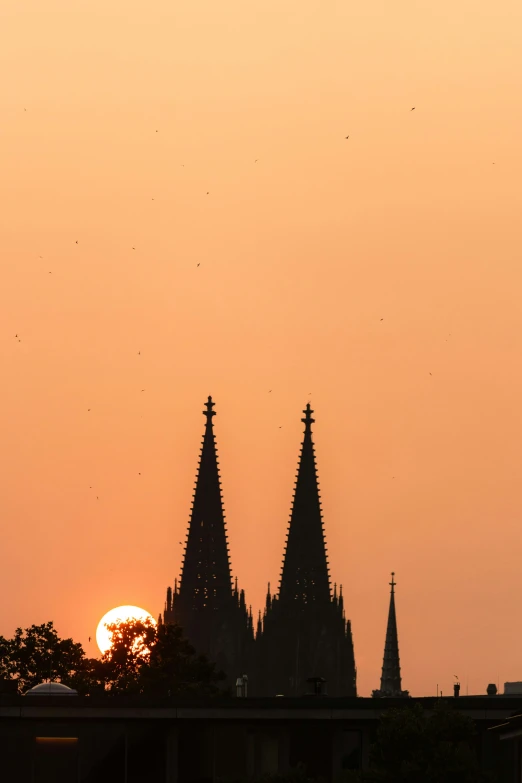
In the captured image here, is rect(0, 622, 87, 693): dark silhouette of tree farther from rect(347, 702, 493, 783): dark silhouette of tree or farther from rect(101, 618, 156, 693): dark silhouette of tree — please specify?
rect(347, 702, 493, 783): dark silhouette of tree

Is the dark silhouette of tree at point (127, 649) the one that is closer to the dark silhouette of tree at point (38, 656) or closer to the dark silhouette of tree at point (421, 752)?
the dark silhouette of tree at point (38, 656)

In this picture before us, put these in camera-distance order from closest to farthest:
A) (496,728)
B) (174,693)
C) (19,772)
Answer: (496,728) < (19,772) < (174,693)

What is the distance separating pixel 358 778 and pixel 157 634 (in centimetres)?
8645

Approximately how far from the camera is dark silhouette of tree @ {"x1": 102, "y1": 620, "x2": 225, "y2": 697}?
139 m

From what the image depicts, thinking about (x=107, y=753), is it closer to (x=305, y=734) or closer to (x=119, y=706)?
(x=119, y=706)

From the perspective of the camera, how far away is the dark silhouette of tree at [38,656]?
136 m

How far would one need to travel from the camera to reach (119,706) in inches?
2586

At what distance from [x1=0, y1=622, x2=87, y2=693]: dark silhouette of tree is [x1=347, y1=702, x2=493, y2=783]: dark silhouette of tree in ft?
248

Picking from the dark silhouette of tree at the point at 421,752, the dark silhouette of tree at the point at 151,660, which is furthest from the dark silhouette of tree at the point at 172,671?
the dark silhouette of tree at the point at 421,752

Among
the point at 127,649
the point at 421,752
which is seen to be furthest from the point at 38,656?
the point at 421,752

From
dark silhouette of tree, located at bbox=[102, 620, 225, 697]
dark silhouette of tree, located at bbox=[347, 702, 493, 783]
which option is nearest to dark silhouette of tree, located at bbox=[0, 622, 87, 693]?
dark silhouette of tree, located at bbox=[102, 620, 225, 697]

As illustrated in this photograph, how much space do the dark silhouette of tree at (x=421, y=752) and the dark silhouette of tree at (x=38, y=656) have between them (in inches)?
2980

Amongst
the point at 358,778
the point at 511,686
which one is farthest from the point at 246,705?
the point at 511,686

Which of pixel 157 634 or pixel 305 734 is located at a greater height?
pixel 157 634
